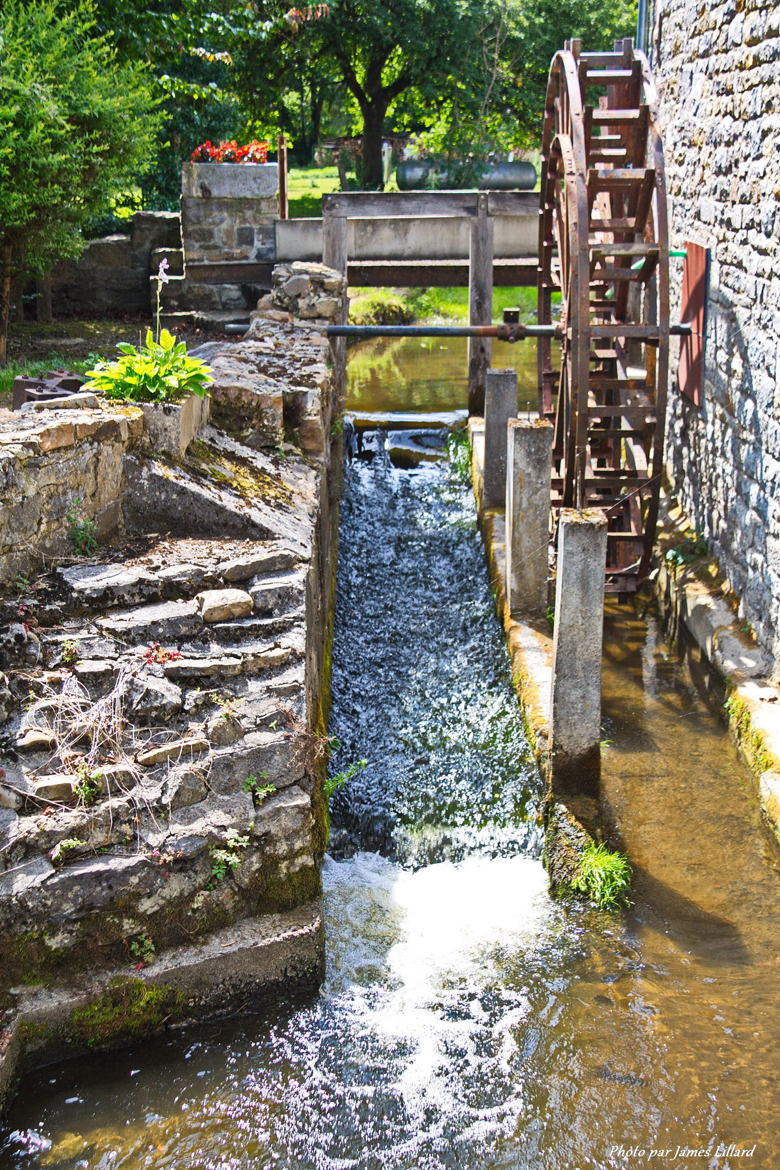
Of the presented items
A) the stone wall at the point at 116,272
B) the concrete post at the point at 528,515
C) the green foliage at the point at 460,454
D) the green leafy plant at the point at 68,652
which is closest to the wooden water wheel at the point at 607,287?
the concrete post at the point at 528,515

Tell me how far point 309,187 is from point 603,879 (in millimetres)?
23215

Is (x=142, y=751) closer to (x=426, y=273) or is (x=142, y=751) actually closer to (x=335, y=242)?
(x=335, y=242)

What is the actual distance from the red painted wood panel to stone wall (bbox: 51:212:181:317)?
21.7 feet

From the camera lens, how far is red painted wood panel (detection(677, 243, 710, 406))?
732cm

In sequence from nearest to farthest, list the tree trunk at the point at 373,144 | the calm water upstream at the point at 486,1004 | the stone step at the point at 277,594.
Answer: the calm water upstream at the point at 486,1004 → the stone step at the point at 277,594 → the tree trunk at the point at 373,144

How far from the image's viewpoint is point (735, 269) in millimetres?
6574

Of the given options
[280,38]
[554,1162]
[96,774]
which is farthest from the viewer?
[280,38]

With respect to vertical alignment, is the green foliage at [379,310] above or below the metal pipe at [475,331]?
above

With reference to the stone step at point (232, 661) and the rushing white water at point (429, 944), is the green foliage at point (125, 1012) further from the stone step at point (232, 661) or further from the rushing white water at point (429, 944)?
the stone step at point (232, 661)

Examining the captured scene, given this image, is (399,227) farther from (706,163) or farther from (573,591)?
(573,591)

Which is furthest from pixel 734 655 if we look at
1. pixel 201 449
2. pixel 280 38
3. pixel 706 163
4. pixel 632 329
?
pixel 280 38

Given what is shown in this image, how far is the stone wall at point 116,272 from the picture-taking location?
12.3 meters

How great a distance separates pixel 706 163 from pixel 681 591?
2.85 m

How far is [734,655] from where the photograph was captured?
5.87m
